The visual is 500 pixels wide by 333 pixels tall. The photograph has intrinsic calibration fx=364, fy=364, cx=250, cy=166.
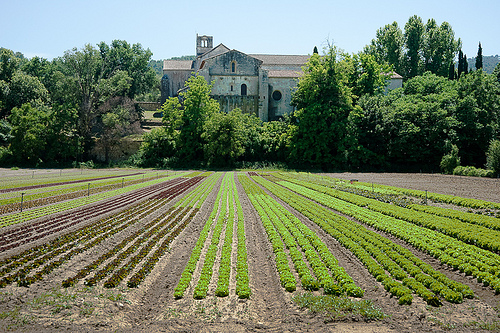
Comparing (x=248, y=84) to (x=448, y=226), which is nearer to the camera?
(x=448, y=226)

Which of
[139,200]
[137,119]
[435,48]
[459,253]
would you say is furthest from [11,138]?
[435,48]

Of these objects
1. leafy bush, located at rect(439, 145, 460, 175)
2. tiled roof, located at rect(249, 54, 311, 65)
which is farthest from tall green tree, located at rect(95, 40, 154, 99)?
leafy bush, located at rect(439, 145, 460, 175)

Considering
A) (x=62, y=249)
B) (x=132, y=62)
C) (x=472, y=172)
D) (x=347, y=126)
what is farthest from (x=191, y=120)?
(x=62, y=249)

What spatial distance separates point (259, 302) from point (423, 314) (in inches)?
171

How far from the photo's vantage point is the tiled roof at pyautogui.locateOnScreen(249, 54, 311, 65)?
8219 centimetres

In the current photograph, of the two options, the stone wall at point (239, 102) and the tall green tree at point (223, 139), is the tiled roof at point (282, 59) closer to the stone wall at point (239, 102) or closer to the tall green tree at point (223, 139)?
the stone wall at point (239, 102)

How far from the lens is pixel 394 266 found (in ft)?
40.2

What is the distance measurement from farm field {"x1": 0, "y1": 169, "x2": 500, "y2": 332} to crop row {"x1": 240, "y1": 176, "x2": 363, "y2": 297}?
2.5 inches

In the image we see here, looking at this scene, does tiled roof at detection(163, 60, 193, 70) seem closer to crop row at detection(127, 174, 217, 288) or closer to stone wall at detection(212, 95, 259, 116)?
stone wall at detection(212, 95, 259, 116)

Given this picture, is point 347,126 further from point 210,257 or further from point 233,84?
point 210,257

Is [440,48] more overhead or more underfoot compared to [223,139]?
more overhead

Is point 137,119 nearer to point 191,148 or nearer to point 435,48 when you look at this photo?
point 191,148

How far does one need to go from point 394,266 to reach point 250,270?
16.0 feet

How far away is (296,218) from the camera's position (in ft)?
67.9
